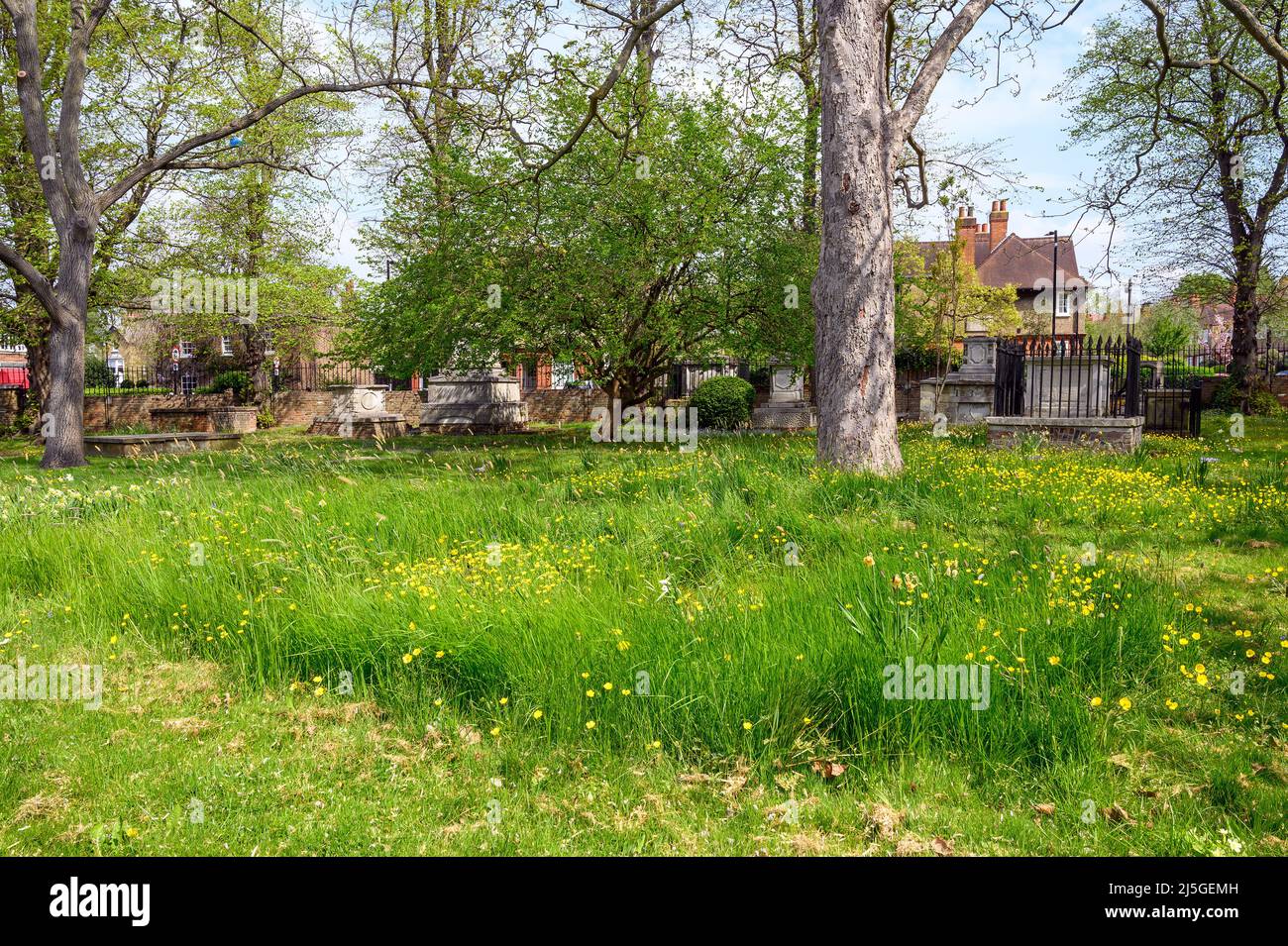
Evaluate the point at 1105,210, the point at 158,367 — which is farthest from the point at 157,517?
the point at 158,367

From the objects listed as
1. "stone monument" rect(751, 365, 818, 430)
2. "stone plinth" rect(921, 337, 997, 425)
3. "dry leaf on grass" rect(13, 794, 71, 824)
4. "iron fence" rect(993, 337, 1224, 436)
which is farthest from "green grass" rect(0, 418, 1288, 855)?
"stone monument" rect(751, 365, 818, 430)

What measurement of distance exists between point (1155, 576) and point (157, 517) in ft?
25.5

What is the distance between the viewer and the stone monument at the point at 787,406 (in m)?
22.7

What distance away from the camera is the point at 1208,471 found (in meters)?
9.66

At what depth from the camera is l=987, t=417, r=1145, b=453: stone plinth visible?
12.2 metres

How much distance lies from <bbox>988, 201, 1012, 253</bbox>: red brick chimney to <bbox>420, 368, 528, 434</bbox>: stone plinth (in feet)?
117

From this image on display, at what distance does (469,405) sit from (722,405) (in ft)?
23.1

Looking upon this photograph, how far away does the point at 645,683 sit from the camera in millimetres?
3912

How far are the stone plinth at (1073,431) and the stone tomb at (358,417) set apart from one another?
16.7 metres
